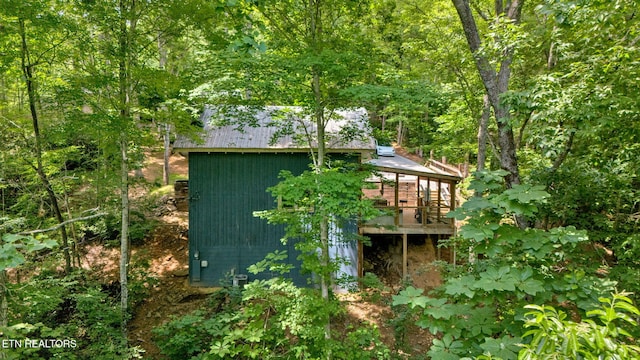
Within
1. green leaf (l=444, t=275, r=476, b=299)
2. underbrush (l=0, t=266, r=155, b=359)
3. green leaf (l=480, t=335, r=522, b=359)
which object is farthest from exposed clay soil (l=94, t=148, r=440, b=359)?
green leaf (l=480, t=335, r=522, b=359)

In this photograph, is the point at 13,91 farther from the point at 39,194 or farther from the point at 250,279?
the point at 250,279

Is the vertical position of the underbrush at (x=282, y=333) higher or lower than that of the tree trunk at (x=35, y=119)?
lower

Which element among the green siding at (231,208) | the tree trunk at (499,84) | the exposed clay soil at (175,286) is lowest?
the exposed clay soil at (175,286)

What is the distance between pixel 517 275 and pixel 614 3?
2738 mm

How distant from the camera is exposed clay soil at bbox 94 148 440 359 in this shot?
7207 mm

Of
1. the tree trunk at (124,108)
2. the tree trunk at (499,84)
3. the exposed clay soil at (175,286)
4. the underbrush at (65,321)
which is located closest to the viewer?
the tree trunk at (499,84)

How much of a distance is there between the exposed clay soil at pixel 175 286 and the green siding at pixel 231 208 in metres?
0.68

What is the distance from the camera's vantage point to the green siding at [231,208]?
868cm

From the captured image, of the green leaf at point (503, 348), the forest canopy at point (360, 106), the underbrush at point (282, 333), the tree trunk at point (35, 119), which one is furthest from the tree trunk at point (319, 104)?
the tree trunk at point (35, 119)

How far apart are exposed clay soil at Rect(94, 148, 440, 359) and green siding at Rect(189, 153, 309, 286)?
2.24ft

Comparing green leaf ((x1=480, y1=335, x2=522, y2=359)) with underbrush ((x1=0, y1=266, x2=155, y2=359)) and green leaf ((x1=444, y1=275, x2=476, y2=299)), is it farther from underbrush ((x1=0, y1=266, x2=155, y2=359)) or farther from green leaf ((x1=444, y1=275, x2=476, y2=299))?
underbrush ((x1=0, y1=266, x2=155, y2=359))

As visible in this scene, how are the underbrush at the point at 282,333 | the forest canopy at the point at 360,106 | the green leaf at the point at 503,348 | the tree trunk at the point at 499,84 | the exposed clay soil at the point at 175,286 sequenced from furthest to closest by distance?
the exposed clay soil at the point at 175,286 < the underbrush at the point at 282,333 < the tree trunk at the point at 499,84 < the forest canopy at the point at 360,106 < the green leaf at the point at 503,348

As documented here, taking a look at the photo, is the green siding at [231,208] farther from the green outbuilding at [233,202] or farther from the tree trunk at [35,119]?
Answer: the tree trunk at [35,119]

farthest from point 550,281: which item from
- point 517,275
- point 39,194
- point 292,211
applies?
point 39,194
